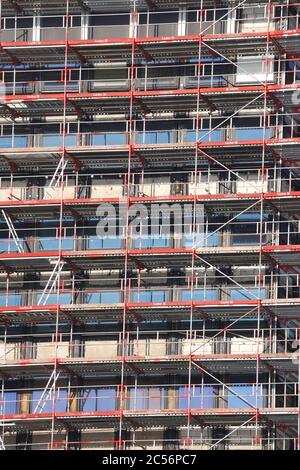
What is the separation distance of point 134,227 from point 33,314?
4.92 m

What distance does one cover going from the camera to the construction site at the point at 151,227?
18012 cm

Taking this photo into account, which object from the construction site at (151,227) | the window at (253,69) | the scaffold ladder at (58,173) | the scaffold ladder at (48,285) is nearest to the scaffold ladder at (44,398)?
the construction site at (151,227)

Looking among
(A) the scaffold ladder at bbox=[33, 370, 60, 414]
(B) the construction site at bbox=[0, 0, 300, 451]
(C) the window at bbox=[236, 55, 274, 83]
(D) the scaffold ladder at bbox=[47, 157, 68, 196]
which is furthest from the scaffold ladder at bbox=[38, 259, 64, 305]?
(C) the window at bbox=[236, 55, 274, 83]

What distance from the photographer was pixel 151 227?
599ft

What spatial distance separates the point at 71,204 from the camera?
7160 inches

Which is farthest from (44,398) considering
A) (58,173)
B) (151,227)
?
(58,173)

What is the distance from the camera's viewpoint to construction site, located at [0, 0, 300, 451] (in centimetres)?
18012

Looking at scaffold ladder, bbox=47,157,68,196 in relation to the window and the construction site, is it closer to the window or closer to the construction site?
the construction site

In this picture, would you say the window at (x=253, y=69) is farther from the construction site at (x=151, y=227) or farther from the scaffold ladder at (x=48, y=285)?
the scaffold ladder at (x=48, y=285)

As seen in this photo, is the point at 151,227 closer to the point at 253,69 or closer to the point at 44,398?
the point at 253,69

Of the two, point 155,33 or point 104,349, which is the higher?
point 155,33

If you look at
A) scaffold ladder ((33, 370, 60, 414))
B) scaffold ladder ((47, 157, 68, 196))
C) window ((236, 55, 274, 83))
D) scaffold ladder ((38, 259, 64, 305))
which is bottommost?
scaffold ladder ((33, 370, 60, 414))
